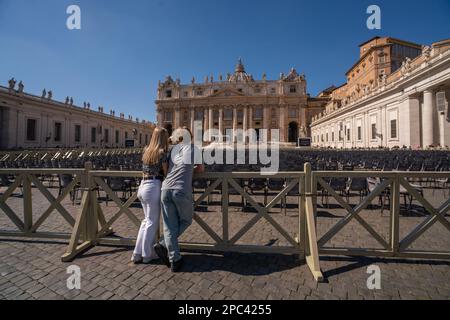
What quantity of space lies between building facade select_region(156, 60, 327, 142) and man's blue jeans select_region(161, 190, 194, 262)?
204 ft

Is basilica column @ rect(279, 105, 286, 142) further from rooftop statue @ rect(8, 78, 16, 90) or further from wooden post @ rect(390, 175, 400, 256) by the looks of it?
wooden post @ rect(390, 175, 400, 256)

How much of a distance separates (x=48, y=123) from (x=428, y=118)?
48.9 m

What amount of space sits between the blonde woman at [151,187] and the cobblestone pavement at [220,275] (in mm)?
250

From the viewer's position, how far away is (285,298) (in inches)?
91.8

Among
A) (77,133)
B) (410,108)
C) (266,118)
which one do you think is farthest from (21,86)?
(266,118)

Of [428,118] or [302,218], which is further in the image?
[428,118]

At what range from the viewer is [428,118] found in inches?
770

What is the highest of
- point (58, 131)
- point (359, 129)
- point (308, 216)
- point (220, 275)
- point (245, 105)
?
point (245, 105)

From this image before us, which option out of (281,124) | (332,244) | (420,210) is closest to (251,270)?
(332,244)

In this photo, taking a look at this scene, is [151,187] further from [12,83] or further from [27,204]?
[12,83]

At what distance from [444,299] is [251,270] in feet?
6.70

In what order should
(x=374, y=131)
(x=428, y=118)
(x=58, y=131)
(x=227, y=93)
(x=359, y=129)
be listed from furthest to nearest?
(x=227, y=93), (x=58, y=131), (x=359, y=129), (x=374, y=131), (x=428, y=118)

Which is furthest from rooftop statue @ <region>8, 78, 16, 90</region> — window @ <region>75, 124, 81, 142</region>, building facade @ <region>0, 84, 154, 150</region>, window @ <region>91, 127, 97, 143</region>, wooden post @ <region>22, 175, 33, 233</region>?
wooden post @ <region>22, 175, 33, 233</region>
